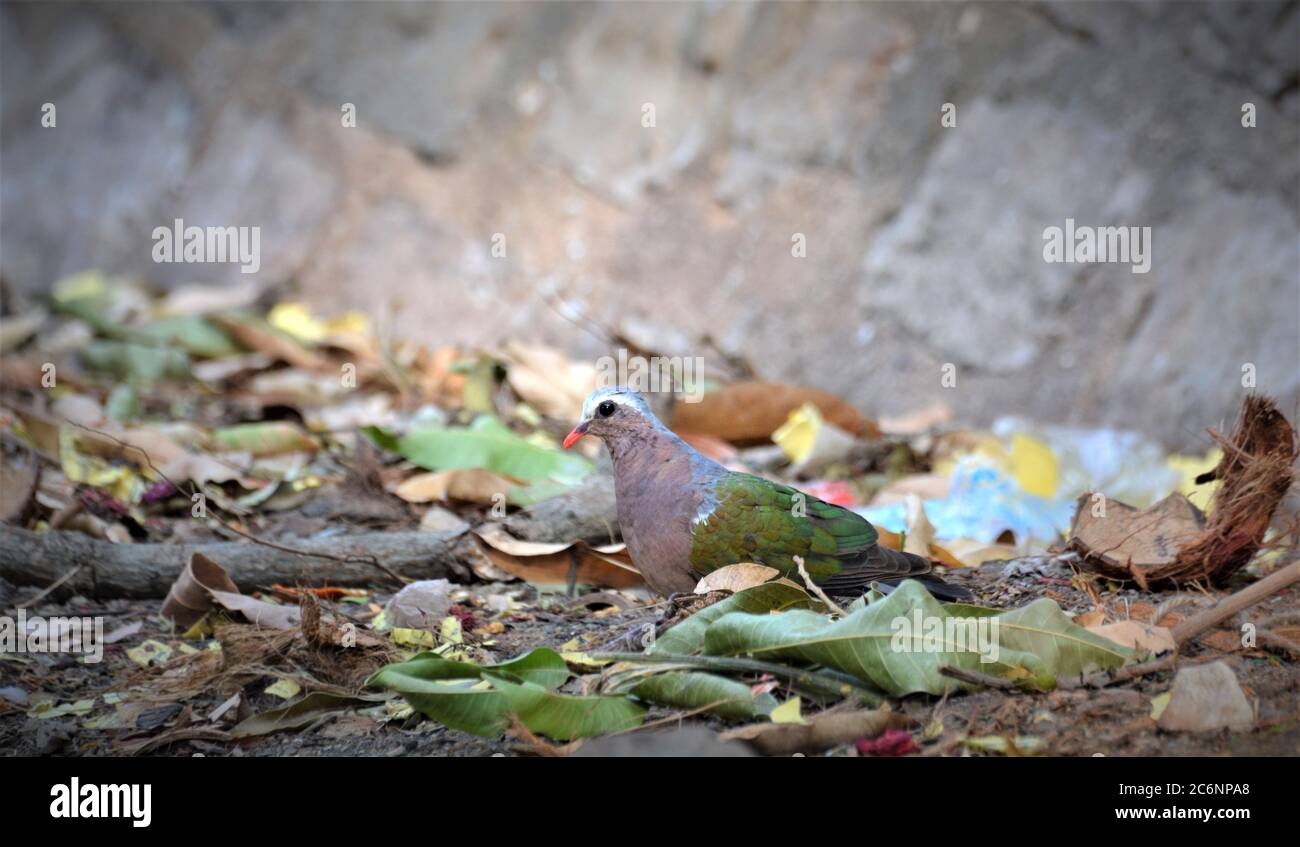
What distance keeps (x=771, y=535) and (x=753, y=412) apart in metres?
1.95

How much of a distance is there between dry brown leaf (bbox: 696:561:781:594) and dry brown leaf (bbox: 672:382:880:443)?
189 centimetres

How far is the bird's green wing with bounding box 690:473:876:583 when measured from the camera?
2.87 meters

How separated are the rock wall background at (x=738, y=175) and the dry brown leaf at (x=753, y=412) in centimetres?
70

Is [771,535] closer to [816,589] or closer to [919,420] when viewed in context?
[816,589]

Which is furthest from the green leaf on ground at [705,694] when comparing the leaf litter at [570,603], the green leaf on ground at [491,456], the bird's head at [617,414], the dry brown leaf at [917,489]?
the dry brown leaf at [917,489]

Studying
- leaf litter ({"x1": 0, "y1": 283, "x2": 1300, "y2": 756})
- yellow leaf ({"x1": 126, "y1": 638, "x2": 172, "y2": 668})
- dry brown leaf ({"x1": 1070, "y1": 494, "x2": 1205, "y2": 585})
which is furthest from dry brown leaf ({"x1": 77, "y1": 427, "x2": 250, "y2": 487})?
dry brown leaf ({"x1": 1070, "y1": 494, "x2": 1205, "y2": 585})

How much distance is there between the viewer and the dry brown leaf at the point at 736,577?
9.08 feet

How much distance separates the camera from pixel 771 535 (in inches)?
114

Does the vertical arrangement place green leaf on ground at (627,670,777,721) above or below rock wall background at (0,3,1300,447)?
below

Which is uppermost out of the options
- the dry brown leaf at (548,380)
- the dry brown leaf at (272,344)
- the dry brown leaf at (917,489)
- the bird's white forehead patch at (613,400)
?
the dry brown leaf at (272,344)

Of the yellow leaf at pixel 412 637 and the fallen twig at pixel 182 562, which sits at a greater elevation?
the fallen twig at pixel 182 562

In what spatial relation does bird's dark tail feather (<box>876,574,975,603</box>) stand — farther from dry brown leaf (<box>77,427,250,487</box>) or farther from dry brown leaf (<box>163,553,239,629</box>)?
dry brown leaf (<box>77,427,250,487</box>)

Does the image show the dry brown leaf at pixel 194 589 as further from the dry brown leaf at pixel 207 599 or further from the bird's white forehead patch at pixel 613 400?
the bird's white forehead patch at pixel 613 400

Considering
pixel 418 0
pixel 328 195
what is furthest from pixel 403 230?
pixel 418 0
